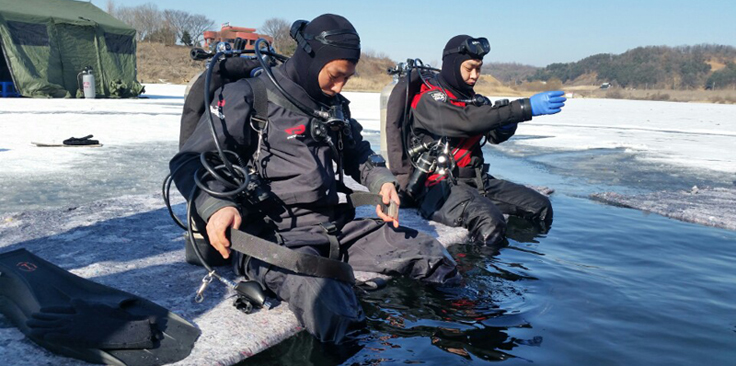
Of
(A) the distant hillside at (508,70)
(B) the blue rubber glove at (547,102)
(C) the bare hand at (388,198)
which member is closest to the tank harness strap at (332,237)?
(C) the bare hand at (388,198)

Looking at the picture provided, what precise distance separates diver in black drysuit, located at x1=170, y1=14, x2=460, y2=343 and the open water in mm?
123

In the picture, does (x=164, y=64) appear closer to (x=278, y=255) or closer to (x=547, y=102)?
(x=547, y=102)

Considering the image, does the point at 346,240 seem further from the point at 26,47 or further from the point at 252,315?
the point at 26,47

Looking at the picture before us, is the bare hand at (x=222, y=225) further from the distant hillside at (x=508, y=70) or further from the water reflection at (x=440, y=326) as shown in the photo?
the distant hillside at (x=508, y=70)

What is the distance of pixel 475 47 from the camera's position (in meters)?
4.54

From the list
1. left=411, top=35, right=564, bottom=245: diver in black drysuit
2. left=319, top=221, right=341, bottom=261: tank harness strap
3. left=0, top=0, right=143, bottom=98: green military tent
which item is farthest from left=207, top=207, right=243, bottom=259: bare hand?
left=0, top=0, right=143, bottom=98: green military tent

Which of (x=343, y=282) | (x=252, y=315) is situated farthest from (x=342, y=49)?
(x=252, y=315)

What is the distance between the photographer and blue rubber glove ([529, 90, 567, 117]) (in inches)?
166

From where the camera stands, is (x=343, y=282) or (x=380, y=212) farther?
(x=380, y=212)

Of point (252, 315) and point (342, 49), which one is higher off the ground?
point (342, 49)

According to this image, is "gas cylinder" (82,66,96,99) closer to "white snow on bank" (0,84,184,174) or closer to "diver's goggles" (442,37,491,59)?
"white snow on bank" (0,84,184,174)

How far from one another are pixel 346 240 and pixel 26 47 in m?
15.1

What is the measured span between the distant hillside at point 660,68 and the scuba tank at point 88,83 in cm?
7004

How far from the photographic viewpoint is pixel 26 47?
1495cm
